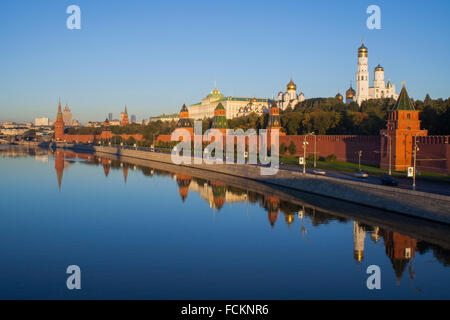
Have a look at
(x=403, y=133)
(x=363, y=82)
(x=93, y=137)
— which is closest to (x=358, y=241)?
(x=403, y=133)

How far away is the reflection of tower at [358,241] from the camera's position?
52.4 feet

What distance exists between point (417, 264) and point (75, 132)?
12632 centimetres

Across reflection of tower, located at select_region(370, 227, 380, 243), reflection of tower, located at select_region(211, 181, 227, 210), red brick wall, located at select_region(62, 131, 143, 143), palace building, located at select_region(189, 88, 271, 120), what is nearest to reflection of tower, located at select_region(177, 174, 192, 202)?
reflection of tower, located at select_region(211, 181, 227, 210)

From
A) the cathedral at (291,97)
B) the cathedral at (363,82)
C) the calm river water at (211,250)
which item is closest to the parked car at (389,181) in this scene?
the calm river water at (211,250)

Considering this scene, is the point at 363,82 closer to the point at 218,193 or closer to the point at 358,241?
the point at 218,193

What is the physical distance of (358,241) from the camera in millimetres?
17703

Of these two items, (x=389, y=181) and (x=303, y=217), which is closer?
(x=303, y=217)

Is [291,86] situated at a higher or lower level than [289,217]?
higher

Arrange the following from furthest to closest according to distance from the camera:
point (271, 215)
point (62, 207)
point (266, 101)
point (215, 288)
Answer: point (266, 101), point (62, 207), point (271, 215), point (215, 288)

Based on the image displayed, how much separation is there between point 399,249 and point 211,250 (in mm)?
6798

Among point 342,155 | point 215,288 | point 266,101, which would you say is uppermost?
point 266,101

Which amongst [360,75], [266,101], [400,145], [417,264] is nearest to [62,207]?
[417,264]

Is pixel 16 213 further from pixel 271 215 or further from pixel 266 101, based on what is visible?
pixel 266 101

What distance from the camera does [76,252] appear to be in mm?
16328
